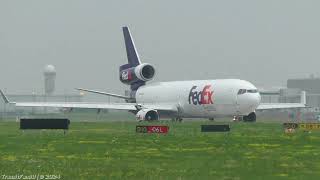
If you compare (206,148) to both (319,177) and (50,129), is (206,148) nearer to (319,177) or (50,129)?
(319,177)

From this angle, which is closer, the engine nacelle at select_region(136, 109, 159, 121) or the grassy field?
the grassy field

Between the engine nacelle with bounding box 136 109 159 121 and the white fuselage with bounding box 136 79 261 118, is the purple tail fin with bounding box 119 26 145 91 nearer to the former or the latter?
the white fuselage with bounding box 136 79 261 118

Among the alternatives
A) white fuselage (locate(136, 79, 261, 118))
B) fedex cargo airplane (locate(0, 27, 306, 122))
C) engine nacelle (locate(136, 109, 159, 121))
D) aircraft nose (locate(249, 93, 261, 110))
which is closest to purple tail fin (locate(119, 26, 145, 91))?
fedex cargo airplane (locate(0, 27, 306, 122))

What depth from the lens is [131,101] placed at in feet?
387

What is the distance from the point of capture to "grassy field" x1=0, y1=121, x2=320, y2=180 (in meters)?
29.8

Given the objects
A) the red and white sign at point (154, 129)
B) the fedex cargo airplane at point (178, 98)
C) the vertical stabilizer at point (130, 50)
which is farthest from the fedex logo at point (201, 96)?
the red and white sign at point (154, 129)

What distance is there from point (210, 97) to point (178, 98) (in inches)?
339

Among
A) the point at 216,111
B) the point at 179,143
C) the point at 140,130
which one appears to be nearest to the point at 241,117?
the point at 216,111

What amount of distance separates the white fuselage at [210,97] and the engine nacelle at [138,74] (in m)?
2.99

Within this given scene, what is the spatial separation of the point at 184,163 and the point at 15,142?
57.5 ft

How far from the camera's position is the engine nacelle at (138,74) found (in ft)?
368

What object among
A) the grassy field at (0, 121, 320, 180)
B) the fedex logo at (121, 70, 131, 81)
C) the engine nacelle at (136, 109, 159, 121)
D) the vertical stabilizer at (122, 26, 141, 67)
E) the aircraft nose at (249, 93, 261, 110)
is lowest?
the grassy field at (0, 121, 320, 180)

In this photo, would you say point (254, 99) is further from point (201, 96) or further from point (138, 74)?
point (138, 74)

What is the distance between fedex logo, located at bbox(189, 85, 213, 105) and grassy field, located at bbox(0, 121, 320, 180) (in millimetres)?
44161
